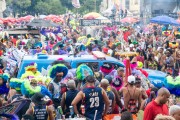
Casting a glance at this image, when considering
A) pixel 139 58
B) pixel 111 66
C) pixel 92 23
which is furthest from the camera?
pixel 92 23

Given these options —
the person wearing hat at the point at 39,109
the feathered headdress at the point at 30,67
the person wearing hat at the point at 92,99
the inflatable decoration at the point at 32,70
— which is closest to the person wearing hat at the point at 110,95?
the person wearing hat at the point at 92,99

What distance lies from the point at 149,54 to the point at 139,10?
49729mm

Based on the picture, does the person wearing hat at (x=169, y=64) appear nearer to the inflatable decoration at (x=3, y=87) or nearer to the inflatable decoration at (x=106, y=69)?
the inflatable decoration at (x=106, y=69)

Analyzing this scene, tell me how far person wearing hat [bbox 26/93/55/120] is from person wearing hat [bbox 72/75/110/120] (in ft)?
2.76

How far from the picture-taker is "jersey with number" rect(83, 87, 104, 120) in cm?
819

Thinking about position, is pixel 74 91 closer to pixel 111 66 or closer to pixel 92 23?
pixel 111 66

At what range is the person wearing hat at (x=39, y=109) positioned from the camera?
7.39 meters

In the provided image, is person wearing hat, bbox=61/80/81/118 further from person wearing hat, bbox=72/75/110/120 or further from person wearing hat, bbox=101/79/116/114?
person wearing hat, bbox=101/79/116/114

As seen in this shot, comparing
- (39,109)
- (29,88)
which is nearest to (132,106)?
(29,88)

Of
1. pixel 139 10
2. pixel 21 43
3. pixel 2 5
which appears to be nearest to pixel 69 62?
pixel 21 43

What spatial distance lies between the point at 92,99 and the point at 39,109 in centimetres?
118

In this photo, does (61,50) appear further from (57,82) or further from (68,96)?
(68,96)

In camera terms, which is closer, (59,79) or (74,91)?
(74,91)

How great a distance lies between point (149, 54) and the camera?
55.3ft
